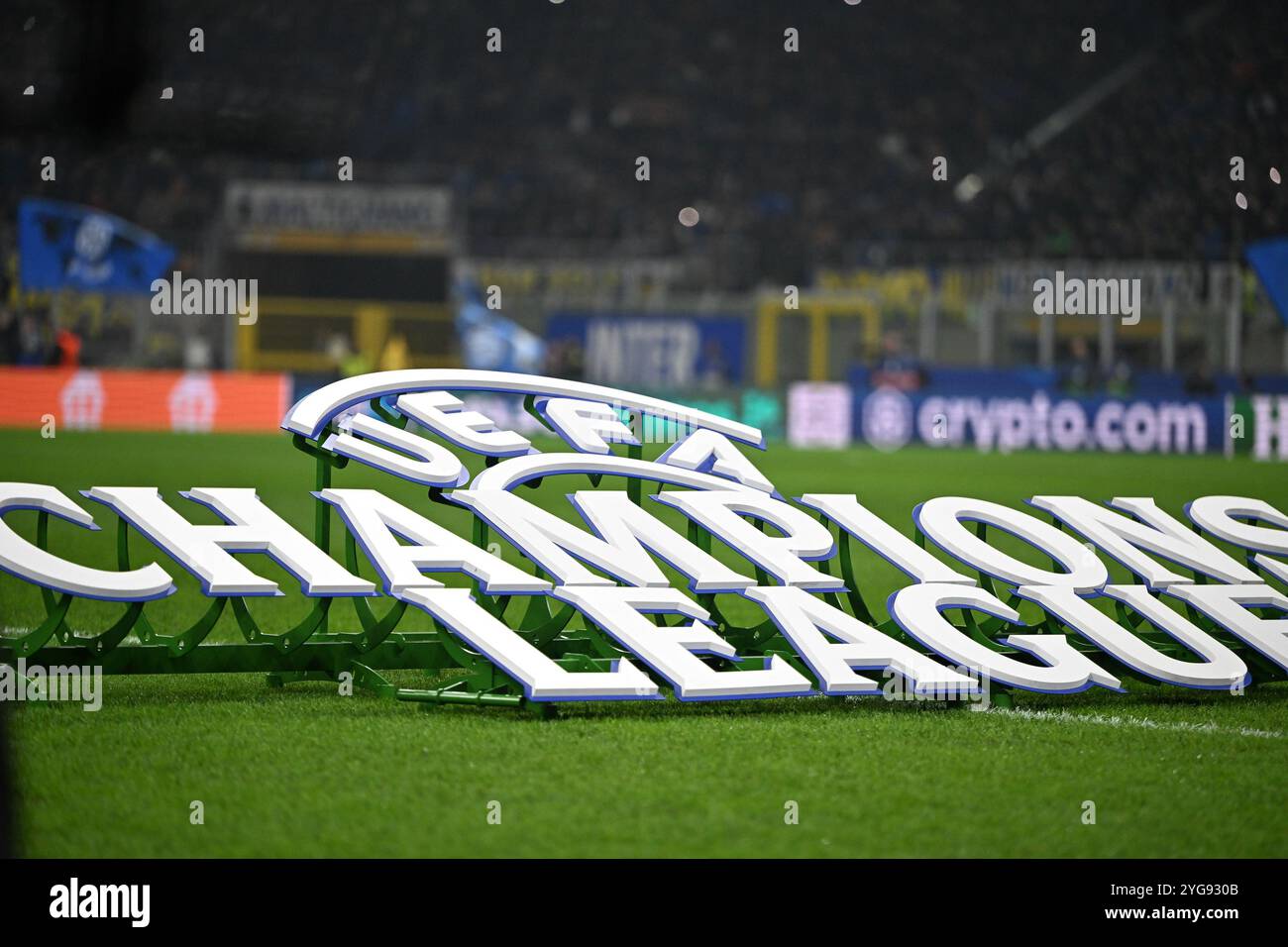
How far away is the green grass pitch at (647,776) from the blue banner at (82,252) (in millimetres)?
20267

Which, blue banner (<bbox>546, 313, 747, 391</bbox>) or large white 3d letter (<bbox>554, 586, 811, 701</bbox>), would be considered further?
blue banner (<bbox>546, 313, 747, 391</bbox>)

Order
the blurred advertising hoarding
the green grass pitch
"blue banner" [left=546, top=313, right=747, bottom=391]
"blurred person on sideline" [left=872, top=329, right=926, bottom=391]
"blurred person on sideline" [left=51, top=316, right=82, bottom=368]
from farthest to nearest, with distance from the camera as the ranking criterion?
"blue banner" [left=546, top=313, right=747, bottom=391] → "blurred person on sideline" [left=51, top=316, right=82, bottom=368] → "blurred person on sideline" [left=872, top=329, right=926, bottom=391] → the blurred advertising hoarding → the green grass pitch

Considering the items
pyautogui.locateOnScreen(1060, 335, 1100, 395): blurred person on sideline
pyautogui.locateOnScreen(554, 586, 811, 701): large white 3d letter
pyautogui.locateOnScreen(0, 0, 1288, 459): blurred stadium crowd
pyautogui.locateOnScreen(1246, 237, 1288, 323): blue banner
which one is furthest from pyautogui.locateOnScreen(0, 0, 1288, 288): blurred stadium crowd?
pyautogui.locateOnScreen(554, 586, 811, 701): large white 3d letter

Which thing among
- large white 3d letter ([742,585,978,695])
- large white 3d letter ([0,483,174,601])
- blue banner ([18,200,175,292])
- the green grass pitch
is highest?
blue banner ([18,200,175,292])

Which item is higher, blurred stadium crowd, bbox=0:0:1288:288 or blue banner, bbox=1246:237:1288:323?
blurred stadium crowd, bbox=0:0:1288:288

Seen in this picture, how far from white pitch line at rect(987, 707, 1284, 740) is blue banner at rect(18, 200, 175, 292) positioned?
2144 centimetres

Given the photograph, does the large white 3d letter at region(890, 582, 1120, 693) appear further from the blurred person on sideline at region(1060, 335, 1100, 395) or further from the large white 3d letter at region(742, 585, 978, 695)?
the blurred person on sideline at region(1060, 335, 1100, 395)

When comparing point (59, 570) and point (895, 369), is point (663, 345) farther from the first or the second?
point (59, 570)

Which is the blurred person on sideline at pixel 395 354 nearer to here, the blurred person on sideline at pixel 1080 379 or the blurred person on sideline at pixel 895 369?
the blurred person on sideline at pixel 895 369

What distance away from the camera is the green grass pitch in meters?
3.85

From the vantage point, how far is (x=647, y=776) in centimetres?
440

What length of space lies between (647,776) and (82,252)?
22.5 metres

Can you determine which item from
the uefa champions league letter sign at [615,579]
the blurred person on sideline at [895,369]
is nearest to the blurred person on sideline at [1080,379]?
the blurred person on sideline at [895,369]

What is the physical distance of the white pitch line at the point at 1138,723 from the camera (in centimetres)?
518
